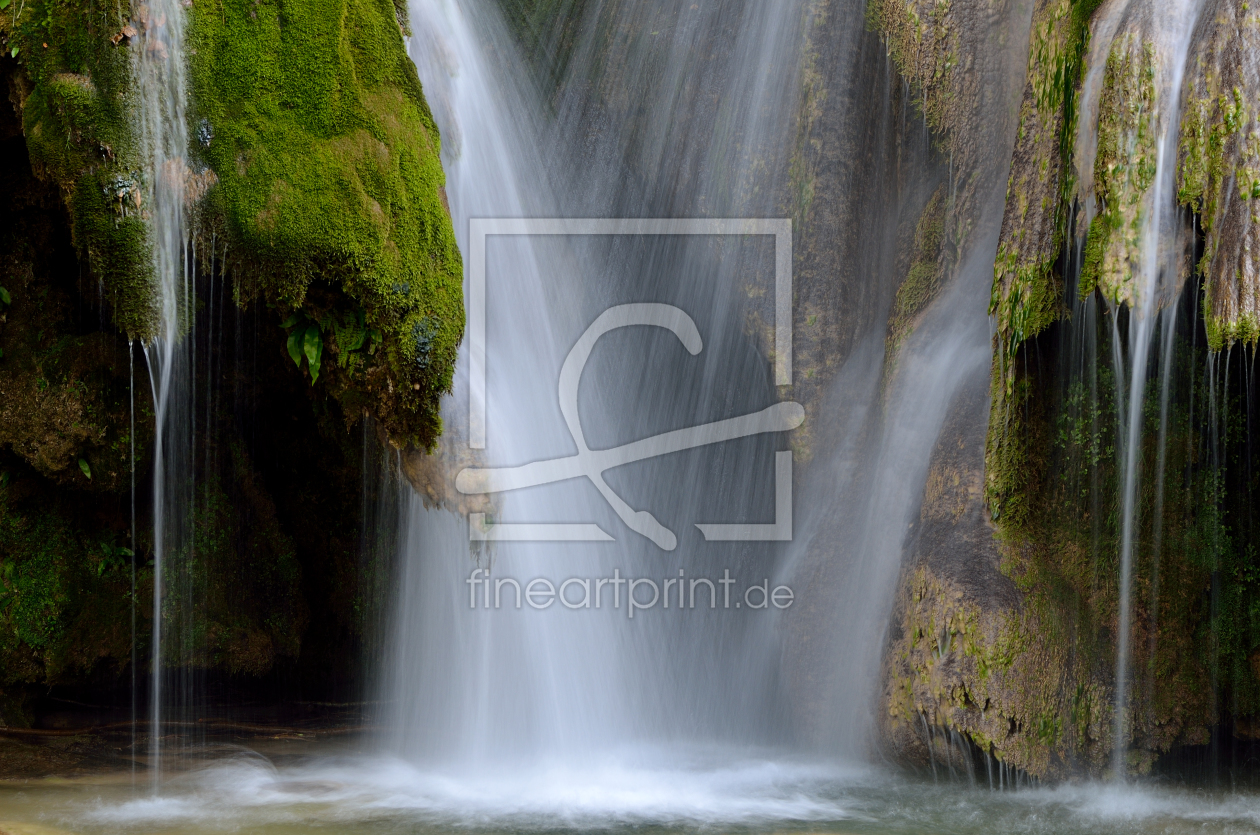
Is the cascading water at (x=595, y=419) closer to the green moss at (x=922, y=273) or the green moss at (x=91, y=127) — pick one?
the green moss at (x=922, y=273)

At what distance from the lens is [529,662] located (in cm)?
703

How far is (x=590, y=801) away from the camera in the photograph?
227 inches

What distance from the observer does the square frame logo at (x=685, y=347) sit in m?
7.23

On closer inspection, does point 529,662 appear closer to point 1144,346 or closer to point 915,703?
point 915,703

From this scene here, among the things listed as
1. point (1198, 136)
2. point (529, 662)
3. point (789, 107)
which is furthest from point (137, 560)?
point (1198, 136)

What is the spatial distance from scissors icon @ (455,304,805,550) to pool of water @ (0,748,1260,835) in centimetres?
205

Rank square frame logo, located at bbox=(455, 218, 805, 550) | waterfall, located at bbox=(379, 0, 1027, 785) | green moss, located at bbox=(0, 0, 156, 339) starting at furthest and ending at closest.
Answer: square frame logo, located at bbox=(455, 218, 805, 550) < waterfall, located at bbox=(379, 0, 1027, 785) < green moss, located at bbox=(0, 0, 156, 339)

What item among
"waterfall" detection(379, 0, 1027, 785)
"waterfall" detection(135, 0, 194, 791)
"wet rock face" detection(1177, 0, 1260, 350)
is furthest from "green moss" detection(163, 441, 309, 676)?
"wet rock face" detection(1177, 0, 1260, 350)

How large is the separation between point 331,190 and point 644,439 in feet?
12.1

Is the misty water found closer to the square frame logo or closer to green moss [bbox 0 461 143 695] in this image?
the square frame logo

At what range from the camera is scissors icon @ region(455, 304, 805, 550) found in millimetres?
7637

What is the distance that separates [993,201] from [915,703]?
140 inches

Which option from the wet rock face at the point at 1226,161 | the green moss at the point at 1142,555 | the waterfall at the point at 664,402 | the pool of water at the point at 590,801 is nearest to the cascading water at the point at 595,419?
the waterfall at the point at 664,402

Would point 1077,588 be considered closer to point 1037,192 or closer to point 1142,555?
point 1142,555
